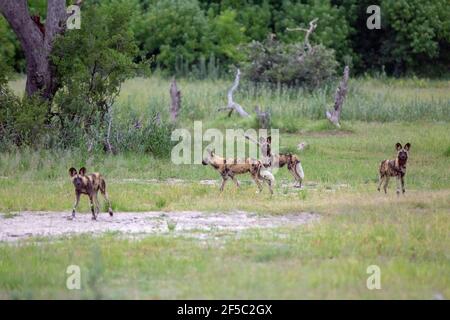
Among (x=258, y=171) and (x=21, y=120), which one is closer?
(x=258, y=171)

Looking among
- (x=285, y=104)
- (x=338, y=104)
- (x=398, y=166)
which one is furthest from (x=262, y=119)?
(x=398, y=166)

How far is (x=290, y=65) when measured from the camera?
35.3 m

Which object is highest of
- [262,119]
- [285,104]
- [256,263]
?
[285,104]

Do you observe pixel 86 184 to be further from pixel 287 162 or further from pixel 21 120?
pixel 21 120

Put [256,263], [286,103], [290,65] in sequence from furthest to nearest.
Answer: [290,65]
[286,103]
[256,263]

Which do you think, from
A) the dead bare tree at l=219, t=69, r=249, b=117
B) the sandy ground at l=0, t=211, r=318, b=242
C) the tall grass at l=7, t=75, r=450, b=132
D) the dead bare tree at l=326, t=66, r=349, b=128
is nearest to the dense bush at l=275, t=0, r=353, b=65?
the tall grass at l=7, t=75, r=450, b=132

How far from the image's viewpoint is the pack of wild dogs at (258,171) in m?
15.3

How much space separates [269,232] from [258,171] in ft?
11.4

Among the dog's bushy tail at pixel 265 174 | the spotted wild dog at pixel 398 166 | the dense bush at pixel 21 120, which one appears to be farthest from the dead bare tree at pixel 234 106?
the spotted wild dog at pixel 398 166

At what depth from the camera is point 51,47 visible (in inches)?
896

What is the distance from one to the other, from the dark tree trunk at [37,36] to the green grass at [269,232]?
7.15 ft

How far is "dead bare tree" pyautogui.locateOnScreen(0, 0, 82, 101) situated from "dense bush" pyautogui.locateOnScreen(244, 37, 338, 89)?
13711 millimetres
